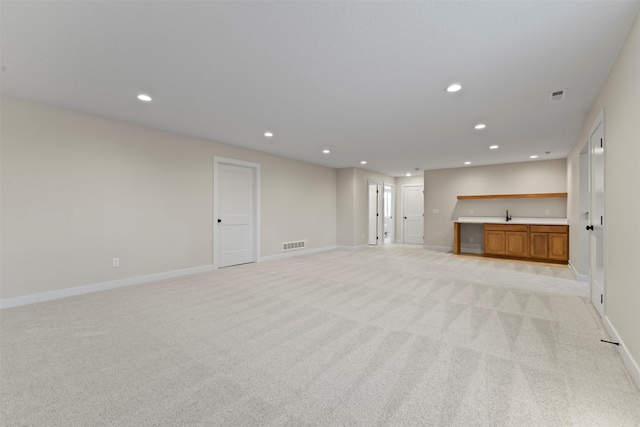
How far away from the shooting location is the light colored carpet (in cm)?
154

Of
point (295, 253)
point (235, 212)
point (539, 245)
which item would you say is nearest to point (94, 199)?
point (235, 212)

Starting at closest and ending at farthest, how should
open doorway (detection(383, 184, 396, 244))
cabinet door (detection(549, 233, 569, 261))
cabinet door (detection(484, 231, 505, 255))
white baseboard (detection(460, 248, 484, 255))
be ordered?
cabinet door (detection(549, 233, 569, 261))
cabinet door (detection(484, 231, 505, 255))
white baseboard (detection(460, 248, 484, 255))
open doorway (detection(383, 184, 396, 244))

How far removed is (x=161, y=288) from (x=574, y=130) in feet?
22.7

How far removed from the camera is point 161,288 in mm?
4031

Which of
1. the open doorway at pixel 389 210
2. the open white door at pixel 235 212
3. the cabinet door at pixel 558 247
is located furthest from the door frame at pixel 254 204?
the cabinet door at pixel 558 247

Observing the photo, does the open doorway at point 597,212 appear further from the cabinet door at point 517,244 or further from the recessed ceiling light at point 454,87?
the cabinet door at point 517,244

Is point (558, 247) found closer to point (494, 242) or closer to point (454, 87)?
point (494, 242)

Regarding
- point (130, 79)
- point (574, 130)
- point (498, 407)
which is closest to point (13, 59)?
point (130, 79)

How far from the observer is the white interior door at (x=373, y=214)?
9.38m

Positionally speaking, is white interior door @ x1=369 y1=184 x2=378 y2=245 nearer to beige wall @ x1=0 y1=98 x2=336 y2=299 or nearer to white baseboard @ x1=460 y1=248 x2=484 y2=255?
white baseboard @ x1=460 y1=248 x2=484 y2=255

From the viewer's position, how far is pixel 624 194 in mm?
2086

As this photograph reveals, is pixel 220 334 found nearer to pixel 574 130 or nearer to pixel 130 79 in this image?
pixel 130 79

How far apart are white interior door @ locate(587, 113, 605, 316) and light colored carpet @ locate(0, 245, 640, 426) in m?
0.28

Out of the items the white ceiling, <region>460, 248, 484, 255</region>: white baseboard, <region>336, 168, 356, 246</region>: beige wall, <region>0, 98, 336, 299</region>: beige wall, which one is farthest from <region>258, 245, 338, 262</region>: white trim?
<region>460, 248, 484, 255</region>: white baseboard
